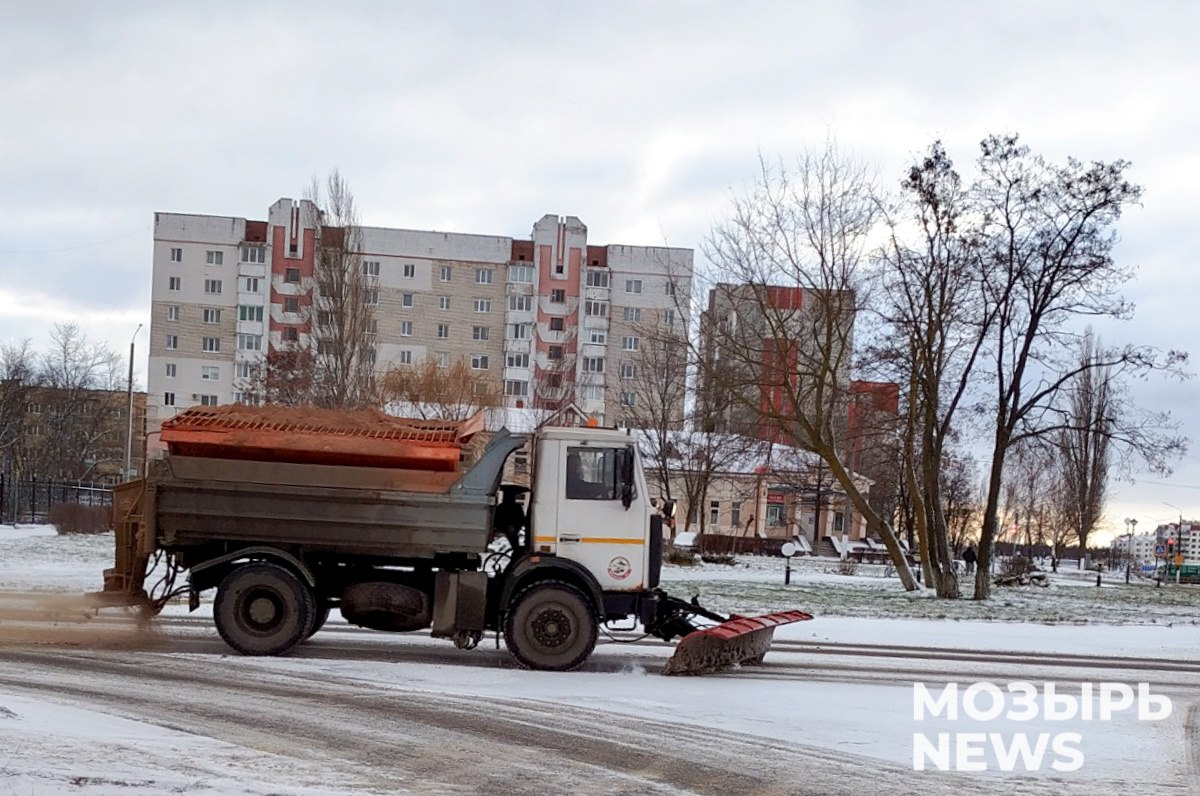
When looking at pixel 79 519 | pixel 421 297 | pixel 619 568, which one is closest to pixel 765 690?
pixel 619 568

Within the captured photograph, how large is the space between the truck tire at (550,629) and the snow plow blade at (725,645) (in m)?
0.98

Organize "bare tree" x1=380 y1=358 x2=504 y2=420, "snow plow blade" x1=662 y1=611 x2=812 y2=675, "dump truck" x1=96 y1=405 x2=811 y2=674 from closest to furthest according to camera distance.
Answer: "snow plow blade" x1=662 y1=611 x2=812 y2=675
"dump truck" x1=96 y1=405 x2=811 y2=674
"bare tree" x1=380 y1=358 x2=504 y2=420

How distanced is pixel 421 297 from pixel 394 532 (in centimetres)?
8158

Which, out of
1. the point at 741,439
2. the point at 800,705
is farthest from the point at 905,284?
the point at 800,705

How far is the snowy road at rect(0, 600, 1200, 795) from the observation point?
25.2 ft

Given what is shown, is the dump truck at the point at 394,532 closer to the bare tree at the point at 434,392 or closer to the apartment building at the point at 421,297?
the bare tree at the point at 434,392

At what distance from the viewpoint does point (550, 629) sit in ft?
42.5

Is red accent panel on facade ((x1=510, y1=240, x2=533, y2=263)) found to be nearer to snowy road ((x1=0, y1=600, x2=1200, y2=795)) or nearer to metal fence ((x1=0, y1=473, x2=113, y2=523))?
metal fence ((x1=0, y1=473, x2=113, y2=523))

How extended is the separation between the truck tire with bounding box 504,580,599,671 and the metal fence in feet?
106

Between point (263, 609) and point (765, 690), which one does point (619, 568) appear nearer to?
point (765, 690)

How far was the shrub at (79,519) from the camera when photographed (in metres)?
36.8

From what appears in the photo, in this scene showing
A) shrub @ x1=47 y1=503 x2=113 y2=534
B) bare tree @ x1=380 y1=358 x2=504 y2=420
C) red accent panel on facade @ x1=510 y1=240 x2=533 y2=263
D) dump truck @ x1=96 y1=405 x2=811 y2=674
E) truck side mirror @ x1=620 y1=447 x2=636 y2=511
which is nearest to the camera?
dump truck @ x1=96 y1=405 x2=811 y2=674

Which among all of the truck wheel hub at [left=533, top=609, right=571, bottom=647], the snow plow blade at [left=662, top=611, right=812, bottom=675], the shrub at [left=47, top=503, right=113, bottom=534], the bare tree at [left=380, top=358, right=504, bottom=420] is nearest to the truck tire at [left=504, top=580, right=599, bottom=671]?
the truck wheel hub at [left=533, top=609, right=571, bottom=647]

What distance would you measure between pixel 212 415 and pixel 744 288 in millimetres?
18563
